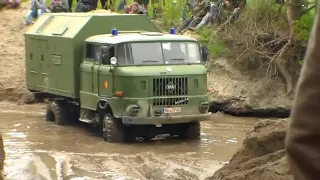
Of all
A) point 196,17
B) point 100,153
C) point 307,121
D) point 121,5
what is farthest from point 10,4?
point 307,121

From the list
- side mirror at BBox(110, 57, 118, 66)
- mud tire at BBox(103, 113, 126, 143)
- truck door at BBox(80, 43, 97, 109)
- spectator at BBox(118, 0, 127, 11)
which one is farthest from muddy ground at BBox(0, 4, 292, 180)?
spectator at BBox(118, 0, 127, 11)

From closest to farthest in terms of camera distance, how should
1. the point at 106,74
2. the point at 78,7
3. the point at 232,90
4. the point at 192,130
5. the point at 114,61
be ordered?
the point at 114,61
the point at 106,74
the point at 192,130
the point at 232,90
the point at 78,7

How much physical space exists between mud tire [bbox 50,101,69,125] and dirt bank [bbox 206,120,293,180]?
9.80 m

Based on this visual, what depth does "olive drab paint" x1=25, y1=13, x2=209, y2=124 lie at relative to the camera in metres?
15.1

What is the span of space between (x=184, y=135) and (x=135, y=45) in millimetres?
2096

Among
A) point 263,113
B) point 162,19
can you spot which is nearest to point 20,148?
point 263,113

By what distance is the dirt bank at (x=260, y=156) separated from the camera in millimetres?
6844

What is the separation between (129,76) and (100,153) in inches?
65.8

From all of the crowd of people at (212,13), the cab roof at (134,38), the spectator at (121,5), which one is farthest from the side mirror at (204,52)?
the spectator at (121,5)

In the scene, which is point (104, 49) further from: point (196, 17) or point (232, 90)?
point (196, 17)

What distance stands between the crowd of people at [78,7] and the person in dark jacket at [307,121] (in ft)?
71.9

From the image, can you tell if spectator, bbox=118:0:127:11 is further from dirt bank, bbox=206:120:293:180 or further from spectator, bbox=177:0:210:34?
dirt bank, bbox=206:120:293:180

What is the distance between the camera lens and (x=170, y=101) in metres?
15.3

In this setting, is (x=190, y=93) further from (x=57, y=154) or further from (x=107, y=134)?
(x=57, y=154)
